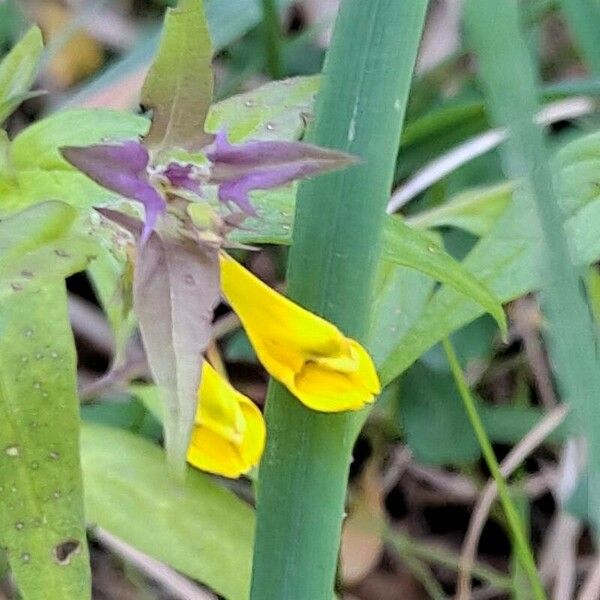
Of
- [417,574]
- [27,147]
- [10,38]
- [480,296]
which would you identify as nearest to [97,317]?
[10,38]

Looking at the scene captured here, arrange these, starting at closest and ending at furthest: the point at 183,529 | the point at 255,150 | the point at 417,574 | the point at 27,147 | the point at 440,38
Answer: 1. the point at 255,150
2. the point at 27,147
3. the point at 183,529
4. the point at 417,574
5. the point at 440,38

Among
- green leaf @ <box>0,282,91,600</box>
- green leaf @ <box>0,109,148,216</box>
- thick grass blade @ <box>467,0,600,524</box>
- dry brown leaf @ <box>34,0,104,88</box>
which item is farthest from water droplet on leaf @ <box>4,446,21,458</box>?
dry brown leaf @ <box>34,0,104,88</box>

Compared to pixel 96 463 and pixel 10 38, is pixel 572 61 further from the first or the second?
pixel 96 463

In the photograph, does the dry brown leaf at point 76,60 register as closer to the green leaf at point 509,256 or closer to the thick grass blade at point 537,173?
the green leaf at point 509,256

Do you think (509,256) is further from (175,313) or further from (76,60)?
(76,60)

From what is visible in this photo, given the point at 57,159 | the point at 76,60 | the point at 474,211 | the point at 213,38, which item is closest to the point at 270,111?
the point at 57,159

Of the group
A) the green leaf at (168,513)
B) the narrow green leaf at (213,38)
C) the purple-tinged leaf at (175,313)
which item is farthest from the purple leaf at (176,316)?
the narrow green leaf at (213,38)

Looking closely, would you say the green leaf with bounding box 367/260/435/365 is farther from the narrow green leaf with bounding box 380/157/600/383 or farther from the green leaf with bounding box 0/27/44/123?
the green leaf with bounding box 0/27/44/123
